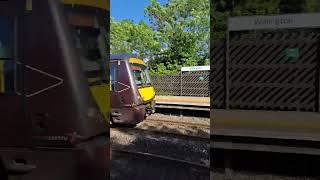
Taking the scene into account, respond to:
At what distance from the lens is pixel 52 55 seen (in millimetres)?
3486

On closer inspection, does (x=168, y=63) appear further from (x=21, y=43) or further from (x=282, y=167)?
(x=21, y=43)

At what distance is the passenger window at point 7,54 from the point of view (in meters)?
3.58

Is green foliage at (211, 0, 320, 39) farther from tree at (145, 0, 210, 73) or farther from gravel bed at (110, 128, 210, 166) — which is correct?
tree at (145, 0, 210, 73)

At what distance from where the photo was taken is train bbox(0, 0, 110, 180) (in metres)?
Result: 3.49

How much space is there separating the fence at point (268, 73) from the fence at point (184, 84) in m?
12.0

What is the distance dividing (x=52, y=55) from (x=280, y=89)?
7.86ft

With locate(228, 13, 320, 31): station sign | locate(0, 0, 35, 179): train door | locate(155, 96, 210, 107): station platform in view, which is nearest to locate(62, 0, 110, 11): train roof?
locate(0, 0, 35, 179): train door

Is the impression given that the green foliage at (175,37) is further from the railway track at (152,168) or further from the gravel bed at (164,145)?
the railway track at (152,168)

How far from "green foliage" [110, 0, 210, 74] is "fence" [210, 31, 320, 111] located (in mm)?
9192

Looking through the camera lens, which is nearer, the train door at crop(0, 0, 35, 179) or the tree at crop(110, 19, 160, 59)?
the train door at crop(0, 0, 35, 179)

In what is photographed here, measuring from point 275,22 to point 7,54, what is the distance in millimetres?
2413

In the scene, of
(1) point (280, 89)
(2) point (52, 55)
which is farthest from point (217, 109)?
(2) point (52, 55)

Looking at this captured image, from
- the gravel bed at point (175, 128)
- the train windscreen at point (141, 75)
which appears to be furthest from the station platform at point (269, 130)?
the train windscreen at point (141, 75)

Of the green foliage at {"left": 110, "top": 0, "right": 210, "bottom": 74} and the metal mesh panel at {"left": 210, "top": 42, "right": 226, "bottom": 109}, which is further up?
the green foliage at {"left": 110, "top": 0, "right": 210, "bottom": 74}
